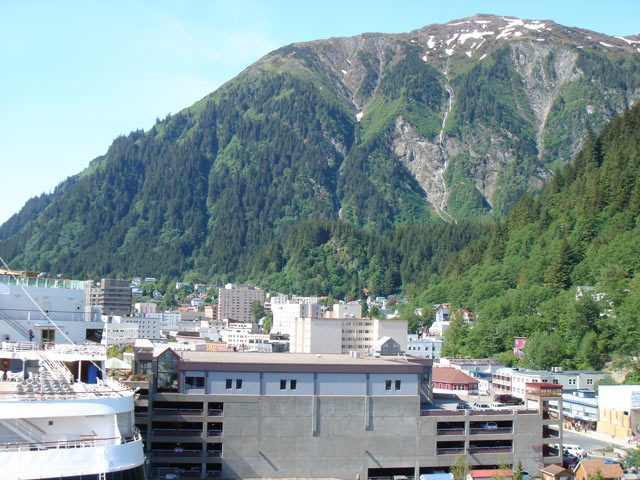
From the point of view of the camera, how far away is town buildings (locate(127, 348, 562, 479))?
155 ft

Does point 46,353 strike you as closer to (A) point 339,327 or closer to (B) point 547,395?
(B) point 547,395

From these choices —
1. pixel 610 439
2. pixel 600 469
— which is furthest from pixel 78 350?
pixel 610 439

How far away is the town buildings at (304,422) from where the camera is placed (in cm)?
4738

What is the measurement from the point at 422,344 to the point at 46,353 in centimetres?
10056

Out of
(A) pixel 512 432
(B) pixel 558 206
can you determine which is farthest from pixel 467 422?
(B) pixel 558 206

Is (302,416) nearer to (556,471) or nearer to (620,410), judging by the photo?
(556,471)

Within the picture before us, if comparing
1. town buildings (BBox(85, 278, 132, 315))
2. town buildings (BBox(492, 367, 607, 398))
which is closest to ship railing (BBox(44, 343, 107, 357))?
town buildings (BBox(492, 367, 607, 398))

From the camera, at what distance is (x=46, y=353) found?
34.1 m

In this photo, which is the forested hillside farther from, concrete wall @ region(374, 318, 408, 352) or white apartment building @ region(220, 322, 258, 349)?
white apartment building @ region(220, 322, 258, 349)

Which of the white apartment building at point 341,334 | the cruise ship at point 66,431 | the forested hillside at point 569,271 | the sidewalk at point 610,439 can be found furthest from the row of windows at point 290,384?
the forested hillside at point 569,271

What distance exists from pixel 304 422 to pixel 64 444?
75.6 ft

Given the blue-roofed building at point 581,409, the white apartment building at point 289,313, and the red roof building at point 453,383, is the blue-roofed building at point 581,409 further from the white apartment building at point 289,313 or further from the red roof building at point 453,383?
the white apartment building at point 289,313

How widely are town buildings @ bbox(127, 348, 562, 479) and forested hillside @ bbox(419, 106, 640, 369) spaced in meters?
45.0

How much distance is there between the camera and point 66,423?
28.6 m
